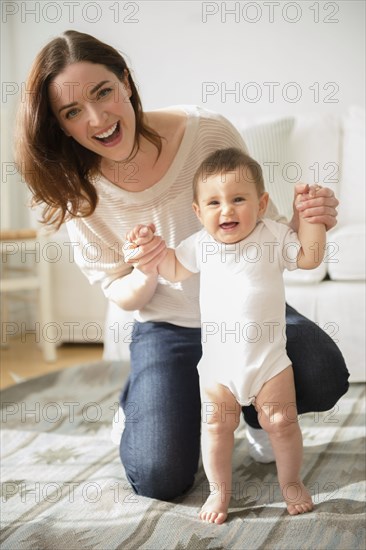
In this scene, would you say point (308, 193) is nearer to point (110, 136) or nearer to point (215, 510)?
point (110, 136)

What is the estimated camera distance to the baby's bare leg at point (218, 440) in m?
1.38

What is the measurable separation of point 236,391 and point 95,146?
21.9 inches

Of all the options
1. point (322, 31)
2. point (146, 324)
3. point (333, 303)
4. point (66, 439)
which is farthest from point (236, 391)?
point (322, 31)

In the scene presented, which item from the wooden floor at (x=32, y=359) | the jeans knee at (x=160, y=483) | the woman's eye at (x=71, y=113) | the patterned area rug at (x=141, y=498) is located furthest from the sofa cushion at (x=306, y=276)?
the woman's eye at (x=71, y=113)

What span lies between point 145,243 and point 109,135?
238 mm

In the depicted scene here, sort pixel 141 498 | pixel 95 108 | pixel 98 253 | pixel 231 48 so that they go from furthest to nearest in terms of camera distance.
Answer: pixel 231 48 → pixel 98 253 → pixel 141 498 → pixel 95 108

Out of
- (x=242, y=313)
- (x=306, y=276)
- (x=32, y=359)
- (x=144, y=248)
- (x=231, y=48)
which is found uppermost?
(x=231, y=48)

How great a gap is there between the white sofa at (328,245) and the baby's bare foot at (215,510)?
1012 mm

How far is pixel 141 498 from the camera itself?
1.53m

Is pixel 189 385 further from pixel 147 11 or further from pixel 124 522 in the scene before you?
pixel 147 11

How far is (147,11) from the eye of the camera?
124 inches

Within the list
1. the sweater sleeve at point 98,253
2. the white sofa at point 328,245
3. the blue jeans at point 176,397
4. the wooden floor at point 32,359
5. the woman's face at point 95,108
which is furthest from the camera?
the wooden floor at point 32,359

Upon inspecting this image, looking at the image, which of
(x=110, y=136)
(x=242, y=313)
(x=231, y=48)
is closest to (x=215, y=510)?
(x=242, y=313)

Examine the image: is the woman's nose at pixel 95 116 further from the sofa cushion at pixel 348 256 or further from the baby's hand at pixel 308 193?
the sofa cushion at pixel 348 256
